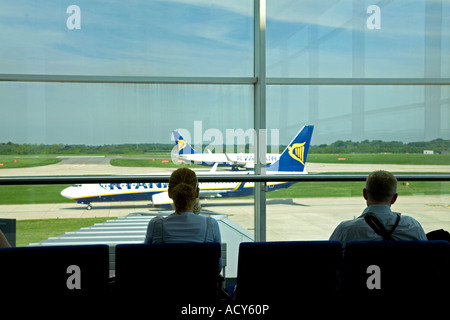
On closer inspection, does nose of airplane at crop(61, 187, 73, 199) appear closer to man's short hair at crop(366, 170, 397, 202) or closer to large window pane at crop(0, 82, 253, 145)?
large window pane at crop(0, 82, 253, 145)

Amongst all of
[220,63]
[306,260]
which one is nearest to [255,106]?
[220,63]

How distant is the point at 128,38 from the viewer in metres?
4.79

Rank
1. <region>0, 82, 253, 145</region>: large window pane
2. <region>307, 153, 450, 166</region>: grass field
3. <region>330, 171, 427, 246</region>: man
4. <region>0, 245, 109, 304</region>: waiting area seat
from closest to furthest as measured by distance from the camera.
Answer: <region>0, 245, 109, 304</region>: waiting area seat, <region>330, 171, 427, 246</region>: man, <region>0, 82, 253, 145</region>: large window pane, <region>307, 153, 450, 166</region>: grass field

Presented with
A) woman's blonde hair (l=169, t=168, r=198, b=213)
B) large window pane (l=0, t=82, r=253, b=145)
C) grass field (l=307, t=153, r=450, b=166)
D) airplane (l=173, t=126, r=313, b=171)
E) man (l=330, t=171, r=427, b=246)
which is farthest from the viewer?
grass field (l=307, t=153, r=450, b=166)

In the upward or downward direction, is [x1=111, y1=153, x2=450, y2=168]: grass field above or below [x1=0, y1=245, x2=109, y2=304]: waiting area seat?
above

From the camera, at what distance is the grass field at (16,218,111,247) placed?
173 inches

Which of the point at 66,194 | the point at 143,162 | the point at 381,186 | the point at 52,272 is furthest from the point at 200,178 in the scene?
the point at 66,194

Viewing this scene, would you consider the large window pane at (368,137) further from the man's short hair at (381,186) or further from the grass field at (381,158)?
the man's short hair at (381,186)

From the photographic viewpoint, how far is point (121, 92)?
4.64 meters

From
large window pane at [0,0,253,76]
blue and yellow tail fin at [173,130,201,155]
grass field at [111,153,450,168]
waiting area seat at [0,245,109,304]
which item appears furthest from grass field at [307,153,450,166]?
waiting area seat at [0,245,109,304]

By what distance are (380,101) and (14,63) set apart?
4.36m

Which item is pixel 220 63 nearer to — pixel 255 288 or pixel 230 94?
pixel 230 94

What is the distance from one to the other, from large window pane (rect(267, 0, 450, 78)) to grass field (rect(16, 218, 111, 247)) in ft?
10.1

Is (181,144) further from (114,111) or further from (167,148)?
(114,111)
